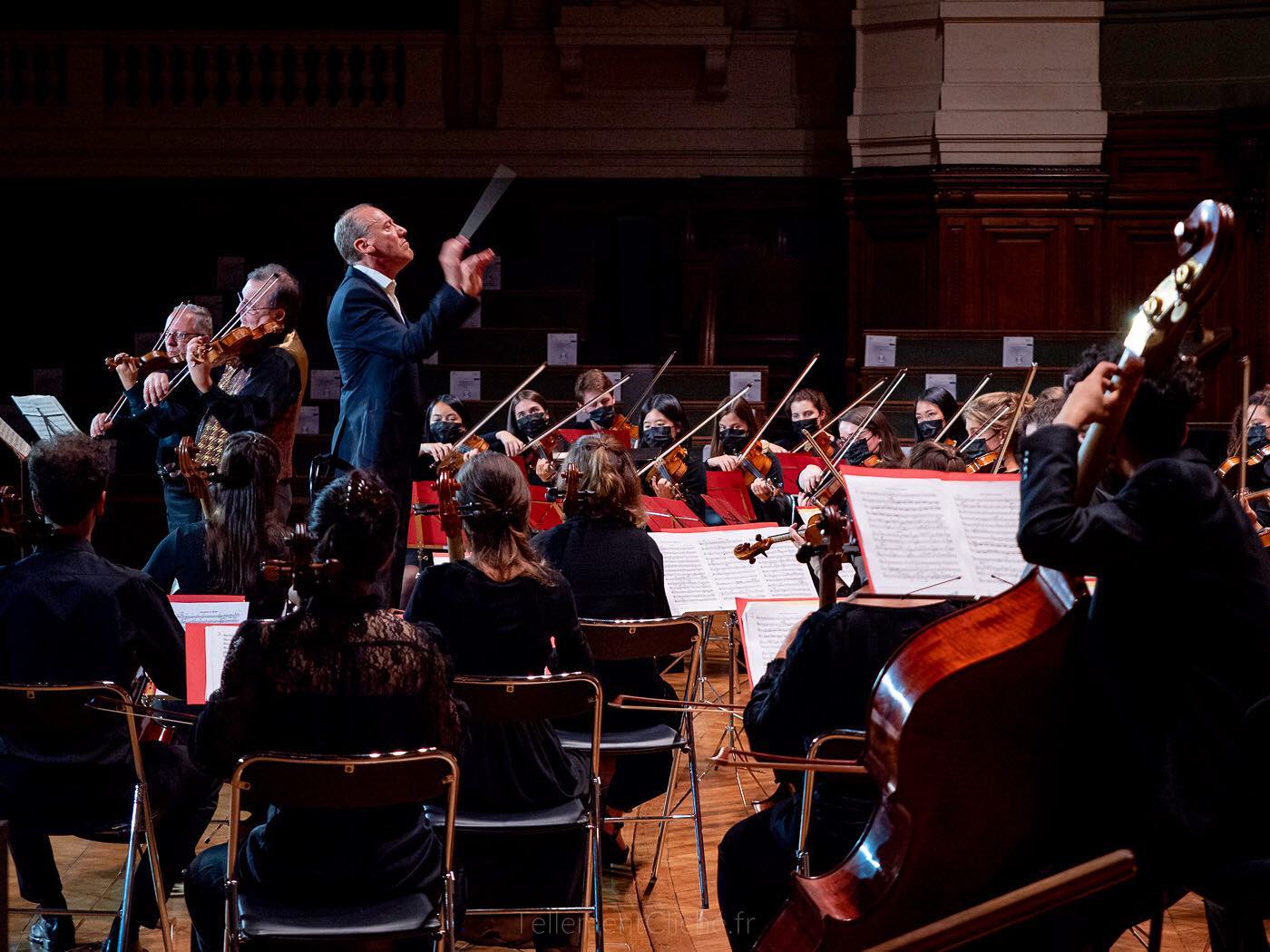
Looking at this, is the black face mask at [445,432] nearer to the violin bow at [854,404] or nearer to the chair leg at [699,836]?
the violin bow at [854,404]

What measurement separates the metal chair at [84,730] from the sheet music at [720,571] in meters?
1.74

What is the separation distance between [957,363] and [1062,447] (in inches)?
272

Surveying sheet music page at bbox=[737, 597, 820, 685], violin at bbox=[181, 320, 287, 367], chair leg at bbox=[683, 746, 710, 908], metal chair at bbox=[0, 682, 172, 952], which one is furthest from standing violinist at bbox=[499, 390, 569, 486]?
metal chair at bbox=[0, 682, 172, 952]

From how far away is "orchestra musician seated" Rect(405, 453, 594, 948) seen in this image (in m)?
3.33

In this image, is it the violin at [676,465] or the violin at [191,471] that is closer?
the violin at [191,471]

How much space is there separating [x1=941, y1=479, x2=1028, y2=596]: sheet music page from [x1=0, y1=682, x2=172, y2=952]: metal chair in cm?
172

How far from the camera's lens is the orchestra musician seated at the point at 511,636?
333 cm

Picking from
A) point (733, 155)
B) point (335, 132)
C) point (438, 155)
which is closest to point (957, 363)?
point (733, 155)

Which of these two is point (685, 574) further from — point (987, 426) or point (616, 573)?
point (987, 426)

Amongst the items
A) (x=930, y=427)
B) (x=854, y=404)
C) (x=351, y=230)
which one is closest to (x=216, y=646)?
(x=351, y=230)

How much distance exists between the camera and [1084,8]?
953 cm

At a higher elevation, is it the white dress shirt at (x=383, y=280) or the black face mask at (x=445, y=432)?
the white dress shirt at (x=383, y=280)

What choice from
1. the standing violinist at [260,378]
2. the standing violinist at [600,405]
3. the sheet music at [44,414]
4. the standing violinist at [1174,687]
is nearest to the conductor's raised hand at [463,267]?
the standing violinist at [260,378]

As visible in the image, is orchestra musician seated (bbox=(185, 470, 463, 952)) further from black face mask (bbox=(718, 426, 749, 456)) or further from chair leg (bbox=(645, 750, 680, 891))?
black face mask (bbox=(718, 426, 749, 456))
